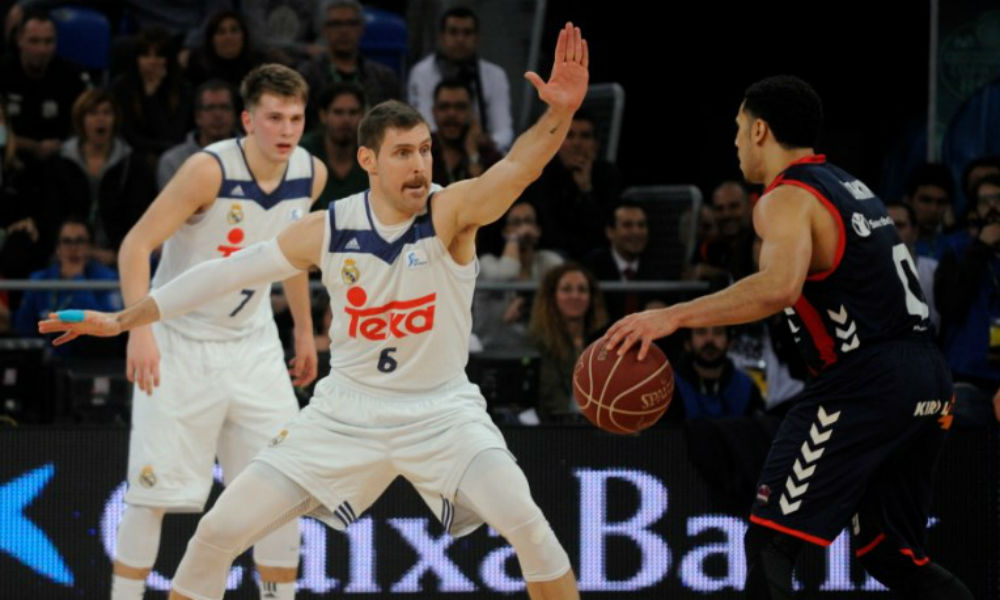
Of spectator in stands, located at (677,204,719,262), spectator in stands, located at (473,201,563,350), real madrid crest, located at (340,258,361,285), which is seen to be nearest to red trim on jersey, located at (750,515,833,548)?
real madrid crest, located at (340,258,361,285)

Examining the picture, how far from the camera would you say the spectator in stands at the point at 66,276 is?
32.6 ft

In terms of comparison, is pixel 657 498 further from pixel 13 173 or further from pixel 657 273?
pixel 13 173

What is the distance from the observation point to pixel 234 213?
7.55m

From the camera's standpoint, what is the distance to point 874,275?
19.9ft

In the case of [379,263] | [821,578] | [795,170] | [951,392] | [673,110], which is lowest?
[821,578]

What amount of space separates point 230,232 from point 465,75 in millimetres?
4574

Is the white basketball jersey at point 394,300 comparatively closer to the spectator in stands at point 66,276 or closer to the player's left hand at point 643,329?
the player's left hand at point 643,329

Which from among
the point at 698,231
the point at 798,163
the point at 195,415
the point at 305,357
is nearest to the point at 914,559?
the point at 798,163

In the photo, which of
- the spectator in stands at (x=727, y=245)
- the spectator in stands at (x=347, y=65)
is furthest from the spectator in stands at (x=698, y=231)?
the spectator in stands at (x=347, y=65)

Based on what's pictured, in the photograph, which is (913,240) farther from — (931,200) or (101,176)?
(101,176)

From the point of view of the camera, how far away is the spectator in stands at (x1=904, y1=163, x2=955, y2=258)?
10656 millimetres

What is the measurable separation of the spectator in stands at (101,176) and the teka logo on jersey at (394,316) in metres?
4.35

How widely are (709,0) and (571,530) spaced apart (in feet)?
26.2

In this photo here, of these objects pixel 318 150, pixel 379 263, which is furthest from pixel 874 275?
pixel 318 150
